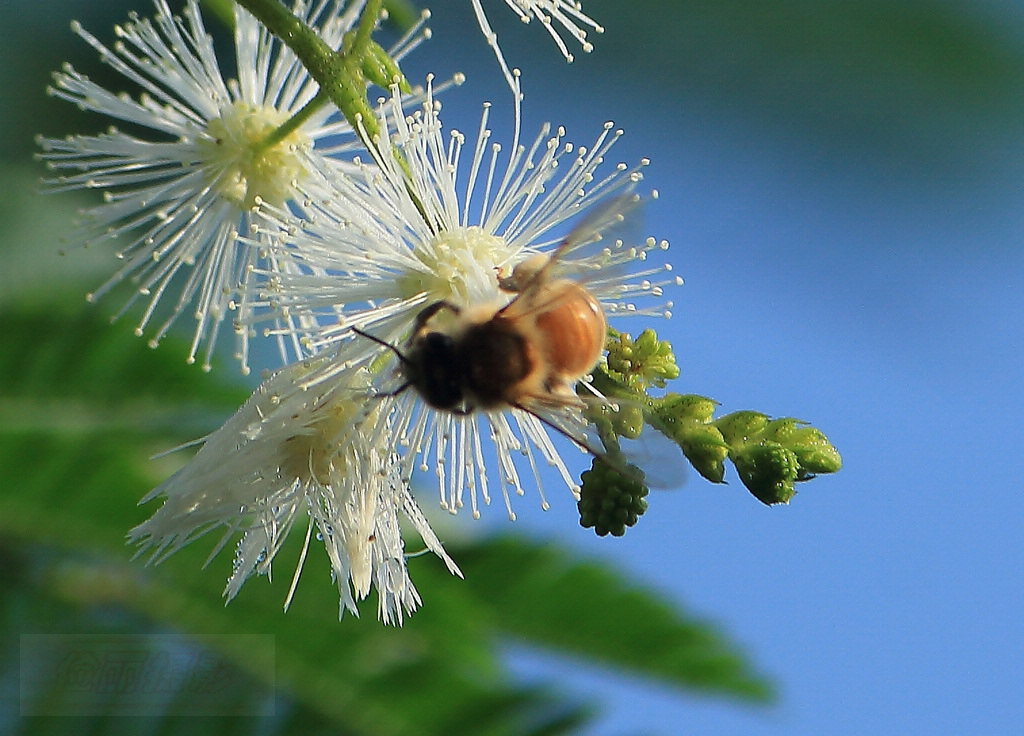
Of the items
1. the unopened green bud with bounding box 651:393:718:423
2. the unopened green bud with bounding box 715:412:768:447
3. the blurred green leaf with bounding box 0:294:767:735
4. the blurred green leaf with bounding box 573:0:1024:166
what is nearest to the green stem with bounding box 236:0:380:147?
the unopened green bud with bounding box 651:393:718:423

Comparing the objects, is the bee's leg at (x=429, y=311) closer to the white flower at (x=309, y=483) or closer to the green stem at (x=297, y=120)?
the white flower at (x=309, y=483)

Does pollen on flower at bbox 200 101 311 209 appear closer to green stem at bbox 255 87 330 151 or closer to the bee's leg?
green stem at bbox 255 87 330 151

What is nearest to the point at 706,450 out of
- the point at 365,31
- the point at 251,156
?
the point at 365,31

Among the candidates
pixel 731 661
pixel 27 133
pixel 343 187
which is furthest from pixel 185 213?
pixel 27 133

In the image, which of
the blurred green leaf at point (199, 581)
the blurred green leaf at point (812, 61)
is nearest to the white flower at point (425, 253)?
the blurred green leaf at point (199, 581)

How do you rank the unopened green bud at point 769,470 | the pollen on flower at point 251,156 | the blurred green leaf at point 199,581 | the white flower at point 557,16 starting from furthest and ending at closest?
the blurred green leaf at point 199,581
the pollen on flower at point 251,156
the white flower at point 557,16
the unopened green bud at point 769,470

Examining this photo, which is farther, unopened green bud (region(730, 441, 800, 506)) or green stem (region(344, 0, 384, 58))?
green stem (region(344, 0, 384, 58))
